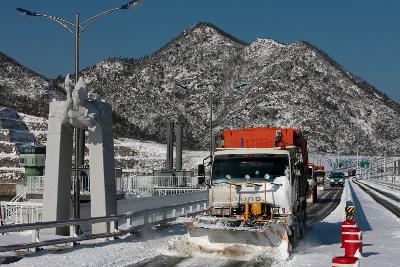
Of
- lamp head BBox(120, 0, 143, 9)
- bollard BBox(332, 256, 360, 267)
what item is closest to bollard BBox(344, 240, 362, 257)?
bollard BBox(332, 256, 360, 267)

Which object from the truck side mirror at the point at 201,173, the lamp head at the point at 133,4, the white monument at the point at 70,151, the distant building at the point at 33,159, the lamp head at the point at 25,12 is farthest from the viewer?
the distant building at the point at 33,159

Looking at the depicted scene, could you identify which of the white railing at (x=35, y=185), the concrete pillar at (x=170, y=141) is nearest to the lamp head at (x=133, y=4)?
the white railing at (x=35, y=185)

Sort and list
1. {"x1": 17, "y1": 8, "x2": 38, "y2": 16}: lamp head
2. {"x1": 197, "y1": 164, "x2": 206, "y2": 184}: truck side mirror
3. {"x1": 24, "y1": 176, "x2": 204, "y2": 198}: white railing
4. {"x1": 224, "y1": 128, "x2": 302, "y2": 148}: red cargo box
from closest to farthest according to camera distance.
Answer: {"x1": 197, "y1": 164, "x2": 206, "y2": 184}: truck side mirror, {"x1": 224, "y1": 128, "x2": 302, "y2": 148}: red cargo box, {"x1": 17, "y1": 8, "x2": 38, "y2": 16}: lamp head, {"x1": 24, "y1": 176, "x2": 204, "y2": 198}: white railing

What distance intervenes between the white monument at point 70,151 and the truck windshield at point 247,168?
450 centimetres

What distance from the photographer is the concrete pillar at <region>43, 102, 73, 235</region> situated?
19.4 m

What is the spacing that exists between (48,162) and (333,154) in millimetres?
172649

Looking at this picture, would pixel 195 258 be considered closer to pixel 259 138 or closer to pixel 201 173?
pixel 201 173

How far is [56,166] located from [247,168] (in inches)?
244

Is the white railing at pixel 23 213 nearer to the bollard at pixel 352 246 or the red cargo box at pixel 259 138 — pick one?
the red cargo box at pixel 259 138

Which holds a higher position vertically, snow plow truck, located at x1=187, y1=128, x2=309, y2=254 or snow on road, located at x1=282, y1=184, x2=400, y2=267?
snow plow truck, located at x1=187, y1=128, x2=309, y2=254

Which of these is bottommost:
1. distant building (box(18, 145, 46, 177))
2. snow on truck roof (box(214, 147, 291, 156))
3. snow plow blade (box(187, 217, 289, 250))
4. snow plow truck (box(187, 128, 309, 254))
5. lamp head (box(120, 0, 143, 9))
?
snow plow blade (box(187, 217, 289, 250))

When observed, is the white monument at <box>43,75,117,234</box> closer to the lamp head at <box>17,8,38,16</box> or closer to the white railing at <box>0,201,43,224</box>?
the lamp head at <box>17,8,38,16</box>

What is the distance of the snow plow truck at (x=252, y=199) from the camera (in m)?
15.5

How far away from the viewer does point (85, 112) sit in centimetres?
1956
